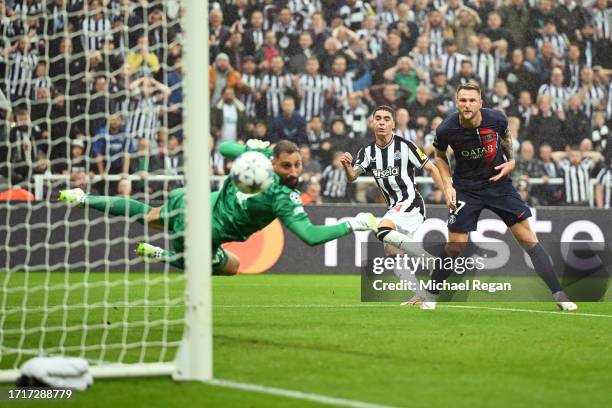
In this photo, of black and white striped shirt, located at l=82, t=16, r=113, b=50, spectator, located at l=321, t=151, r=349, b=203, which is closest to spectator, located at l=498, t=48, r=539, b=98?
spectator, located at l=321, t=151, r=349, b=203

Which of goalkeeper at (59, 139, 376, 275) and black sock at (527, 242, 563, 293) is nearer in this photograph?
goalkeeper at (59, 139, 376, 275)

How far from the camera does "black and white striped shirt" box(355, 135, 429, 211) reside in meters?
11.9

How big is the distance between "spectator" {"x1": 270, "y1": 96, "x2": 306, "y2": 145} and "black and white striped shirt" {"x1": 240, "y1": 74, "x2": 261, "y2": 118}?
485mm

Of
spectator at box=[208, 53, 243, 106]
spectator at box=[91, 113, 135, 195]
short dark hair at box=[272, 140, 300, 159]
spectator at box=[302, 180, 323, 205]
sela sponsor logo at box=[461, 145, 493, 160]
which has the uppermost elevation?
spectator at box=[208, 53, 243, 106]

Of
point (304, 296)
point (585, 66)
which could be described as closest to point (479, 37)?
point (585, 66)

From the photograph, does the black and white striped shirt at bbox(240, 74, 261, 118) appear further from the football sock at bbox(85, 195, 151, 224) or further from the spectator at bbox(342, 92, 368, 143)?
the football sock at bbox(85, 195, 151, 224)

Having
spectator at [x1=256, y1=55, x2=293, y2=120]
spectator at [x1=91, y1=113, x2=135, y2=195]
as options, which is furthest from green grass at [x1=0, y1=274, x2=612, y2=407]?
spectator at [x1=256, y1=55, x2=293, y2=120]

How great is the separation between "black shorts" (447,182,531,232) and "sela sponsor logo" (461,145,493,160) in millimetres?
326

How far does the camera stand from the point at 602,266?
1555cm

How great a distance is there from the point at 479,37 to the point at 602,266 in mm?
6032

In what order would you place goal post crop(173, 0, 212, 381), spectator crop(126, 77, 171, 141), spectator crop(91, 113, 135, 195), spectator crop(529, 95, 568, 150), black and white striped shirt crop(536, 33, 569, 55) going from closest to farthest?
goal post crop(173, 0, 212, 381), spectator crop(126, 77, 171, 141), spectator crop(91, 113, 135, 195), spectator crop(529, 95, 568, 150), black and white striped shirt crop(536, 33, 569, 55)

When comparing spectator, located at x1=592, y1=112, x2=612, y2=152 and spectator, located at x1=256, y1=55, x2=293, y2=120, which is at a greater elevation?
spectator, located at x1=256, y1=55, x2=293, y2=120

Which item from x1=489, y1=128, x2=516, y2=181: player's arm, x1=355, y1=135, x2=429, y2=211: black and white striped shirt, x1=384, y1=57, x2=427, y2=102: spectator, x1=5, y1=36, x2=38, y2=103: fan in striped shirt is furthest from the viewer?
x1=384, y1=57, x2=427, y2=102: spectator

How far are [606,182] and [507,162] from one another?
826 cm
